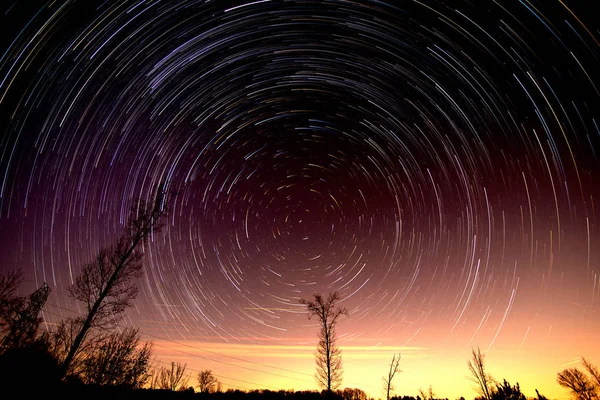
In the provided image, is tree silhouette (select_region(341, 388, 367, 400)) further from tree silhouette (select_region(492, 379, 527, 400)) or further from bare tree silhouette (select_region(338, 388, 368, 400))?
tree silhouette (select_region(492, 379, 527, 400))

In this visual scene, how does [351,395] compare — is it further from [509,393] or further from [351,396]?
[509,393]

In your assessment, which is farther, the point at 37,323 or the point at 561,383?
the point at 561,383

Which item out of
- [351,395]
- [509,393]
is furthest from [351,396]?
[509,393]

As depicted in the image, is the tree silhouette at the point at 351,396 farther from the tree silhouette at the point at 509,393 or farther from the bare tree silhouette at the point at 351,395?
the tree silhouette at the point at 509,393

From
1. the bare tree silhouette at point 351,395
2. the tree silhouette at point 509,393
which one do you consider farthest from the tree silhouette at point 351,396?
the tree silhouette at point 509,393

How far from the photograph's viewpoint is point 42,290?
17.9 meters

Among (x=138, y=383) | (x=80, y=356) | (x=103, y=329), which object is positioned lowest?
(x=138, y=383)

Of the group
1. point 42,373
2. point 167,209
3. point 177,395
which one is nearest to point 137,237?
point 167,209

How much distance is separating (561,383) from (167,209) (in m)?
52.9

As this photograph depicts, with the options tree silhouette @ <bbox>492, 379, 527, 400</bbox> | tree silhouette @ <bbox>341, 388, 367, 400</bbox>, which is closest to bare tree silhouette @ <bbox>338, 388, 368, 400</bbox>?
tree silhouette @ <bbox>341, 388, 367, 400</bbox>

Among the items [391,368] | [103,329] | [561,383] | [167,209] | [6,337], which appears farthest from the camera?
[561,383]

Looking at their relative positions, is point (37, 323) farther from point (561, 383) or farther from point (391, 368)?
point (561, 383)

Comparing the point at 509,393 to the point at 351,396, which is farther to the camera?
the point at 351,396

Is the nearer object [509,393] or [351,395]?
A: [509,393]
